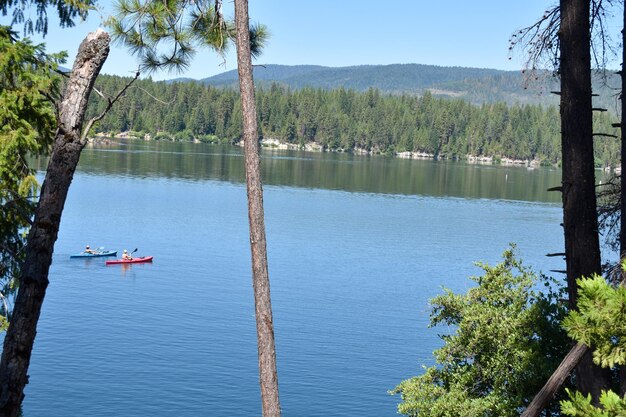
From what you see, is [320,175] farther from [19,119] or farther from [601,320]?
[601,320]

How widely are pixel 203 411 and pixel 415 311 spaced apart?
13048 mm

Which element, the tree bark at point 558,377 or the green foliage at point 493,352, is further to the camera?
the green foliage at point 493,352

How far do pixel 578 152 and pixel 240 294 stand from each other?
2945 cm

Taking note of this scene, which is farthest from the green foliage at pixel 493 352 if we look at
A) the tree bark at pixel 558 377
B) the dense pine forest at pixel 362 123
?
the dense pine forest at pixel 362 123

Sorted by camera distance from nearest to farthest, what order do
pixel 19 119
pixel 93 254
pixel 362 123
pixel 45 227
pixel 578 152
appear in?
pixel 45 227 < pixel 578 152 < pixel 19 119 < pixel 93 254 < pixel 362 123

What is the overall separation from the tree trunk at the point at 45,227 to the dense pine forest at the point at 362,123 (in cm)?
16405

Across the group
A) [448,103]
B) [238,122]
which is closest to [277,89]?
[238,122]

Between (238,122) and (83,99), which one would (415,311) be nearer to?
(83,99)

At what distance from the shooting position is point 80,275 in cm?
3766

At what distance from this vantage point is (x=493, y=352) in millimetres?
13547

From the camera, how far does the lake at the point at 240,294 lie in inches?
949

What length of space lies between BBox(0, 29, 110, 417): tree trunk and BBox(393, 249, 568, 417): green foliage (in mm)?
7582

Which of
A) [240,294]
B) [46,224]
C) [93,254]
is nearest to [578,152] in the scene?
[46,224]

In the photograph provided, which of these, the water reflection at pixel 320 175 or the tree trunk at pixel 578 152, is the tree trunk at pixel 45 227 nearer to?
the tree trunk at pixel 578 152
